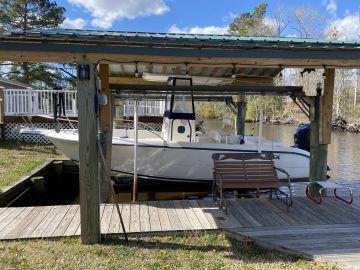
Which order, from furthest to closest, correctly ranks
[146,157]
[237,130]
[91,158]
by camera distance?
[237,130] → [146,157] → [91,158]

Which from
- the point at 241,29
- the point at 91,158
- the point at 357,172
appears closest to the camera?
the point at 91,158

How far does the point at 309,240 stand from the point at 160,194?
221 inches

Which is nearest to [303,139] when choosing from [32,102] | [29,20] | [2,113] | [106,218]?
[106,218]

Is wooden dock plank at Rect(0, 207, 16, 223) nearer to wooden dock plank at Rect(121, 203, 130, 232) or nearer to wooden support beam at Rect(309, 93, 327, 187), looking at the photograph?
wooden dock plank at Rect(121, 203, 130, 232)

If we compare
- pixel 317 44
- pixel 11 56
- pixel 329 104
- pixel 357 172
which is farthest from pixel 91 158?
pixel 357 172

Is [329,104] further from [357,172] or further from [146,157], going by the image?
[357,172]

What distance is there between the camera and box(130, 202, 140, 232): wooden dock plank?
525 cm

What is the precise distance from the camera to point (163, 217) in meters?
5.79

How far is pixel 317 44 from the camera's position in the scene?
5746 millimetres

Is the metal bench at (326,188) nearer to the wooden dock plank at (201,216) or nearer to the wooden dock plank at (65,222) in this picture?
the wooden dock plank at (201,216)

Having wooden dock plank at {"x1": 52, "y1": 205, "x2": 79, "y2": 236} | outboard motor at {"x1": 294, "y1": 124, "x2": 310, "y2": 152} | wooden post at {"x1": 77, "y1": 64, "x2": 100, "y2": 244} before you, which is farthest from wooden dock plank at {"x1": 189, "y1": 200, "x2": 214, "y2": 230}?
outboard motor at {"x1": 294, "y1": 124, "x2": 310, "y2": 152}

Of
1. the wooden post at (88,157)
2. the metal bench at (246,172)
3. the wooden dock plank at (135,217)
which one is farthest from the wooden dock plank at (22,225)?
the metal bench at (246,172)

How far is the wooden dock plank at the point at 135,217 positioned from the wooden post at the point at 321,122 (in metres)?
3.35

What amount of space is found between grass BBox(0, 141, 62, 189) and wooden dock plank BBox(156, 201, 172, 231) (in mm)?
3617
